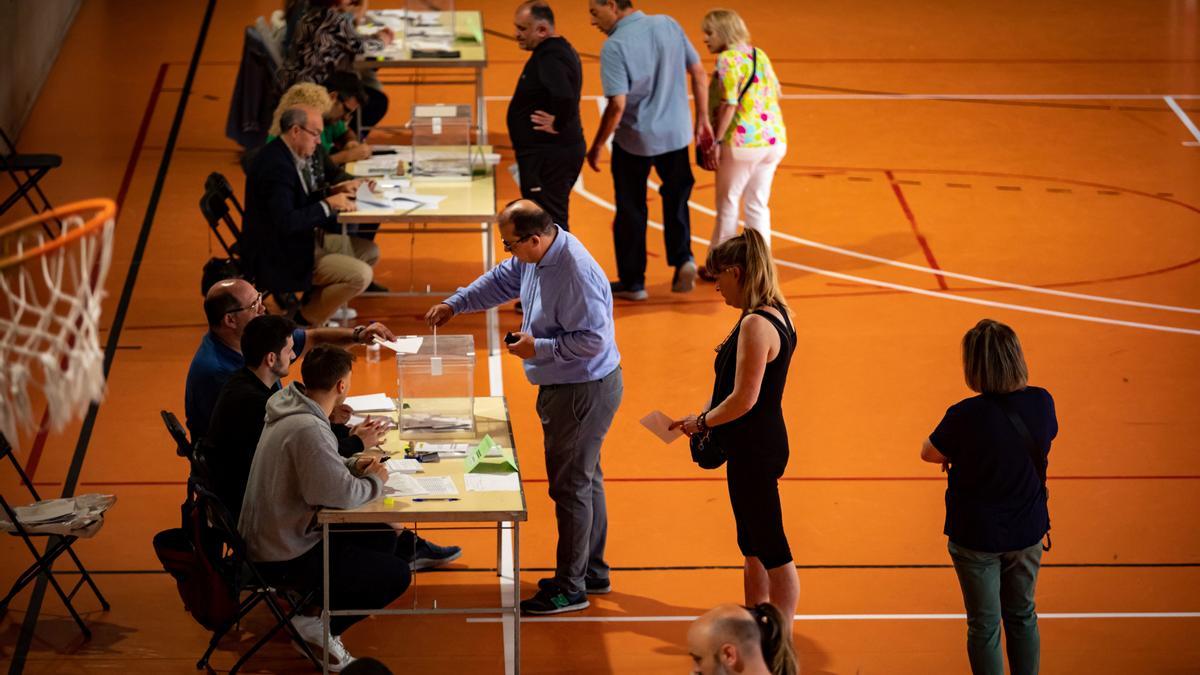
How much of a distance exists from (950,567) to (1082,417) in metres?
1.99

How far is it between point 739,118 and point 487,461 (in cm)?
447

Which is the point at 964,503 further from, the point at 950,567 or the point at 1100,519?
the point at 1100,519

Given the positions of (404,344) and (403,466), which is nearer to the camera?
(403,466)

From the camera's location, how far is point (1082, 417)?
8586 millimetres

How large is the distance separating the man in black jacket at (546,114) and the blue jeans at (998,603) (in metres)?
4.81

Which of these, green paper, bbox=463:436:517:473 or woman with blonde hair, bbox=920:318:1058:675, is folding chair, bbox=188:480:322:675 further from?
woman with blonde hair, bbox=920:318:1058:675

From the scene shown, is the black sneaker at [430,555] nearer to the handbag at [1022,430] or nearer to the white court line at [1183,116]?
the handbag at [1022,430]

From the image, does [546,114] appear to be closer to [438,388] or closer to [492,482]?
[438,388]

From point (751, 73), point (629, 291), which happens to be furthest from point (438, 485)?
point (751, 73)

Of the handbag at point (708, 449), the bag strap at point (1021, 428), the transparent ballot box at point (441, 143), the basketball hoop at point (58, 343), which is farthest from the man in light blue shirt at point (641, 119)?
the basketball hoop at point (58, 343)

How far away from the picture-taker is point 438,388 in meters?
6.94

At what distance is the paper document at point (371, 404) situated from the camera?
6.75m

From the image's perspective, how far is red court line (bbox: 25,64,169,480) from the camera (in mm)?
7977

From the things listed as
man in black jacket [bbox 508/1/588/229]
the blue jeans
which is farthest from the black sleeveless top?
man in black jacket [bbox 508/1/588/229]
